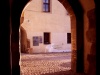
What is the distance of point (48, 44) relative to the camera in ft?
56.4

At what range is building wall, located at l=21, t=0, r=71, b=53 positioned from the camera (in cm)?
1641

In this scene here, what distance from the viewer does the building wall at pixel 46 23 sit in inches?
646

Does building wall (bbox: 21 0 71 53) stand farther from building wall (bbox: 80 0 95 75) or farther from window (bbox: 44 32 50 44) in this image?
building wall (bbox: 80 0 95 75)

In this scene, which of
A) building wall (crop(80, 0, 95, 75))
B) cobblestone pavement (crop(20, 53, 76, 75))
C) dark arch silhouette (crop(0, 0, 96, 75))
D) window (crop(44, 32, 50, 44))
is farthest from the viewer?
window (crop(44, 32, 50, 44))

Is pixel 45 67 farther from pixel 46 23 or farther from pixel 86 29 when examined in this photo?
pixel 46 23

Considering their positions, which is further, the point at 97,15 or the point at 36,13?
the point at 36,13

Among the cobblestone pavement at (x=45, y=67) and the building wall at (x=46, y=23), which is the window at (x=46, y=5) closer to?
the building wall at (x=46, y=23)

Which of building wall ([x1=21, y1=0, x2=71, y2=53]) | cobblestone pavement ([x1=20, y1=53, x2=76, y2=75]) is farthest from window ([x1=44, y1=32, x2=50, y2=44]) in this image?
cobblestone pavement ([x1=20, y1=53, x2=76, y2=75])

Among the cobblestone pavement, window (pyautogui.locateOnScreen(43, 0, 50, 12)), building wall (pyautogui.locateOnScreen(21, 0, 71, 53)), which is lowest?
the cobblestone pavement
